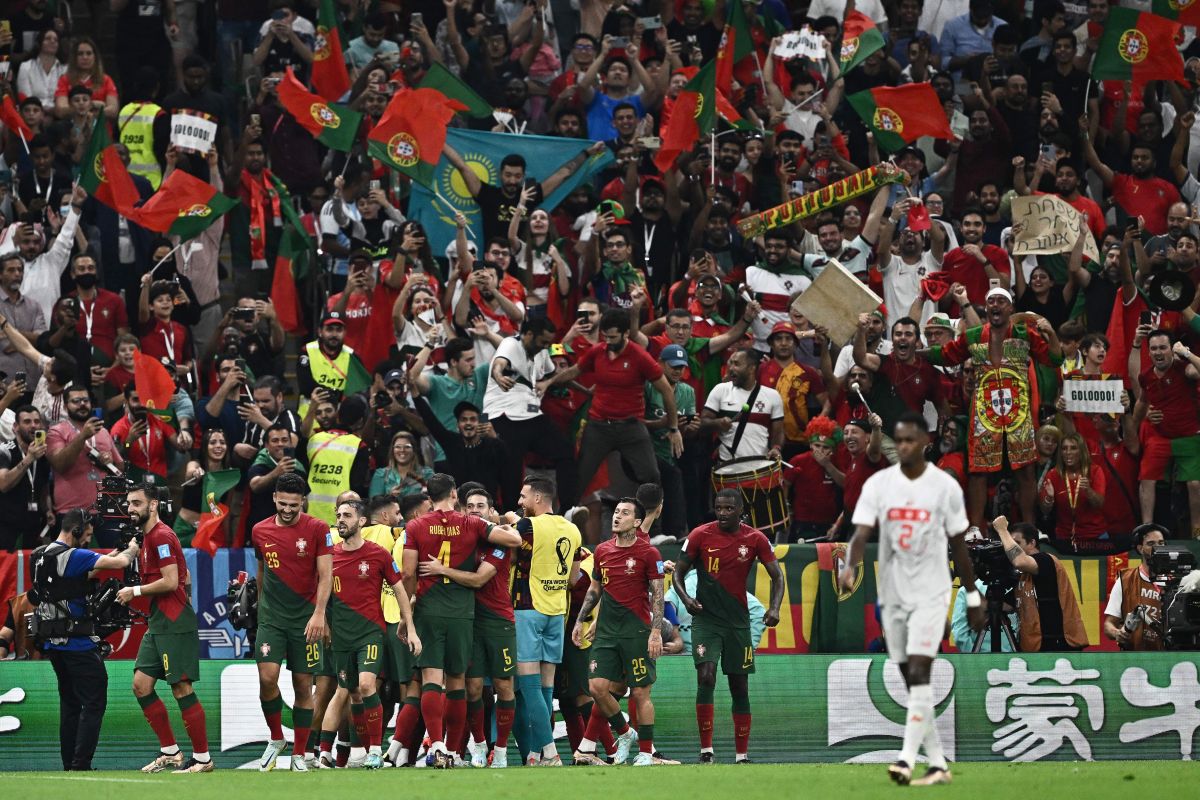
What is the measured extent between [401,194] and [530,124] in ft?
6.27

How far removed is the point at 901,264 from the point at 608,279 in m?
3.31

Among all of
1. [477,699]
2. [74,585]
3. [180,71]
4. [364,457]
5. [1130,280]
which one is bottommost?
[477,699]

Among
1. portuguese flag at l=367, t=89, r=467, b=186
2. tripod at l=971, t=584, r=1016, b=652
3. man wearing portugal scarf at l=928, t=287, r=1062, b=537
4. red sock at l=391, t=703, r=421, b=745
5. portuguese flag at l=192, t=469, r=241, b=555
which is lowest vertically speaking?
red sock at l=391, t=703, r=421, b=745

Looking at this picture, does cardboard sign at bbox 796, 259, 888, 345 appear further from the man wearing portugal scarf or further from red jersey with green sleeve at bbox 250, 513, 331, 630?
red jersey with green sleeve at bbox 250, 513, 331, 630

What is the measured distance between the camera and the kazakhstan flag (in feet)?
75.4

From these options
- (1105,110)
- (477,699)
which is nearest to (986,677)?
(477,699)

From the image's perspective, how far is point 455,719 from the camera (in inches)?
621

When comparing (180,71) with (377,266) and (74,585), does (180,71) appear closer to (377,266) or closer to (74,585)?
(377,266)

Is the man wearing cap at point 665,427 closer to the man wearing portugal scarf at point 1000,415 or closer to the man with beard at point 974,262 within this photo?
the man wearing portugal scarf at point 1000,415

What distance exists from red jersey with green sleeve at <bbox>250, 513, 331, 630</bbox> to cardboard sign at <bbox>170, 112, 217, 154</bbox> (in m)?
7.76

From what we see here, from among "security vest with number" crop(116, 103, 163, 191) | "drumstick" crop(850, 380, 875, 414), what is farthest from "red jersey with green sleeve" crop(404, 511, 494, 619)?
"security vest with number" crop(116, 103, 163, 191)

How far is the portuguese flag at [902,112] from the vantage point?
22719 millimetres

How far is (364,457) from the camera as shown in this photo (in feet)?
63.8

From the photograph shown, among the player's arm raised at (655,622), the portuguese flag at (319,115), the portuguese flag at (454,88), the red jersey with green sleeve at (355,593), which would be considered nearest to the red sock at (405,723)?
the red jersey with green sleeve at (355,593)
